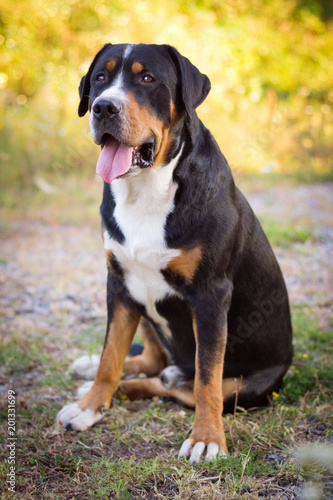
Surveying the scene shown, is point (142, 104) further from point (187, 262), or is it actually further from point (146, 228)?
point (187, 262)

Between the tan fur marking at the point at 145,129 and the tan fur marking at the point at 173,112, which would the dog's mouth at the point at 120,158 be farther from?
the tan fur marking at the point at 173,112

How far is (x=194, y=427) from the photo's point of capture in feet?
7.65

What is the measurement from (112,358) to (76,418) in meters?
0.36

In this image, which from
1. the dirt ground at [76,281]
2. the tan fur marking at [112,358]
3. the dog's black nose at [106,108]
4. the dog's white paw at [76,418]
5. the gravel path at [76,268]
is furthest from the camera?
the gravel path at [76,268]

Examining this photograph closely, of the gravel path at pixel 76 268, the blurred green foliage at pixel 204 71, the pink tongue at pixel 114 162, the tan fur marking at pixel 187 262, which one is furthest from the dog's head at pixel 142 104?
the blurred green foliage at pixel 204 71

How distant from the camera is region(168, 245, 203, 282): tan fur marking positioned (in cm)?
230

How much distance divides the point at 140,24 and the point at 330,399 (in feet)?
27.8

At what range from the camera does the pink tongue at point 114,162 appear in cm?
229

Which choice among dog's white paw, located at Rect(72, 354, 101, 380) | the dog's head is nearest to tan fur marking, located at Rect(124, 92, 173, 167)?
the dog's head

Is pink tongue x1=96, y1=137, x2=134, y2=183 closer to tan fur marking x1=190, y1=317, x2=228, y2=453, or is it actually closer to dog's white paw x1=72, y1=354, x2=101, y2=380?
tan fur marking x1=190, y1=317, x2=228, y2=453

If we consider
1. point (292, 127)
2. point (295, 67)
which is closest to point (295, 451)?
point (292, 127)

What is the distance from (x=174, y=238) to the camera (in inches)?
91.1

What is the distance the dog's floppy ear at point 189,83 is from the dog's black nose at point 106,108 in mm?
354

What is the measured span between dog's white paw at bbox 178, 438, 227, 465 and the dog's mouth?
1.31 metres
